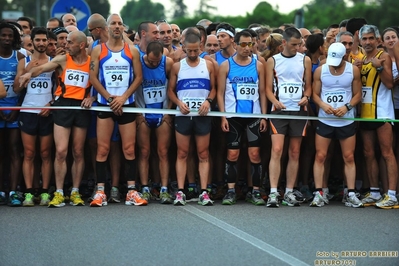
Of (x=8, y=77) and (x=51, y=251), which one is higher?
(x=8, y=77)

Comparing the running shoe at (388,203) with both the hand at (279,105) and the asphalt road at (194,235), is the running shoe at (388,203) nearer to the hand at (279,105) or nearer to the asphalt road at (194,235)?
the asphalt road at (194,235)

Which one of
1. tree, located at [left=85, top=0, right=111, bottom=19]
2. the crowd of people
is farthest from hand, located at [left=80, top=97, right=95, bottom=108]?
tree, located at [left=85, top=0, right=111, bottom=19]

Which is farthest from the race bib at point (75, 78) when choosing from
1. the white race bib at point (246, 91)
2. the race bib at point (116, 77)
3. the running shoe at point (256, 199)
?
the running shoe at point (256, 199)

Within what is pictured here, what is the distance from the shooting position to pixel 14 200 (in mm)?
12461

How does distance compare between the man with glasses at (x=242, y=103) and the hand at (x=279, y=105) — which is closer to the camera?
the hand at (x=279, y=105)

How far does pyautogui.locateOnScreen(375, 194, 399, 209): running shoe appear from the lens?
12.4m

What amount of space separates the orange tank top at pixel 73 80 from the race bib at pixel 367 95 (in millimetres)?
3945

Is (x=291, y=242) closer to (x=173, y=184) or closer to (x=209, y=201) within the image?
(x=209, y=201)

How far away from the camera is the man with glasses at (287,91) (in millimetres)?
12656

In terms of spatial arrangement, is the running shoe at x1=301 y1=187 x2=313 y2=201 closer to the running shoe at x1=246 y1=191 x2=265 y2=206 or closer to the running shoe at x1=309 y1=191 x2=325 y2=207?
the running shoe at x1=309 y1=191 x2=325 y2=207

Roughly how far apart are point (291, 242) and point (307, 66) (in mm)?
3784

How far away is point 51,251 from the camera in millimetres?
9180

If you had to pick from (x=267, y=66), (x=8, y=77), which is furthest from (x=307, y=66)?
(x=8, y=77)

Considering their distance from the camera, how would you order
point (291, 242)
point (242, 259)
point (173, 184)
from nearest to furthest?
1. point (242, 259)
2. point (291, 242)
3. point (173, 184)
